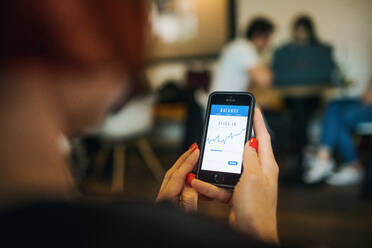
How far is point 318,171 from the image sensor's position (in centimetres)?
200

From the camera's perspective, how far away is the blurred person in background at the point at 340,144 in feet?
6.43

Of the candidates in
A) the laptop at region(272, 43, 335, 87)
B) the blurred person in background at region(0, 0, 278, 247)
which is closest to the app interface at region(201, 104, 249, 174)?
the blurred person in background at region(0, 0, 278, 247)

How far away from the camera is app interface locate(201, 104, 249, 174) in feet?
1.09

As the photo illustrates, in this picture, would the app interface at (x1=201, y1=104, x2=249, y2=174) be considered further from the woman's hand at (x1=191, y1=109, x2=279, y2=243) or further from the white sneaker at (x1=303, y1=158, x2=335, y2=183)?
the white sneaker at (x1=303, y1=158, x2=335, y2=183)

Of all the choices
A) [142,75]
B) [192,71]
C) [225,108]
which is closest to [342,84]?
[192,71]

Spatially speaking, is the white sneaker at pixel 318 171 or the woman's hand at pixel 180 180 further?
the white sneaker at pixel 318 171

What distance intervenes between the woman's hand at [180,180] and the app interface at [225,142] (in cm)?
1

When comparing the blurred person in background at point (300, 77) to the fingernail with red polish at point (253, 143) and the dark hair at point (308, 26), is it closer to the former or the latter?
the dark hair at point (308, 26)

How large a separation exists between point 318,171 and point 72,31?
2.02 m

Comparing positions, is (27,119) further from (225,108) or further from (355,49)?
(355,49)

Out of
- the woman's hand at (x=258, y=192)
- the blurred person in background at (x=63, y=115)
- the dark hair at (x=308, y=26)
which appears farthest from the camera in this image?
the dark hair at (x=308, y=26)

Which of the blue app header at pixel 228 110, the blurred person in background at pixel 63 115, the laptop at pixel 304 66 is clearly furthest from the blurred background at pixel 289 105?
the blurred person in background at pixel 63 115

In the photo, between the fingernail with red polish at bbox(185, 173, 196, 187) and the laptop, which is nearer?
the fingernail with red polish at bbox(185, 173, 196, 187)

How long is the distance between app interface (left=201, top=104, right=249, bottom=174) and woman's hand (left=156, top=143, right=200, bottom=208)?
0.5 inches
